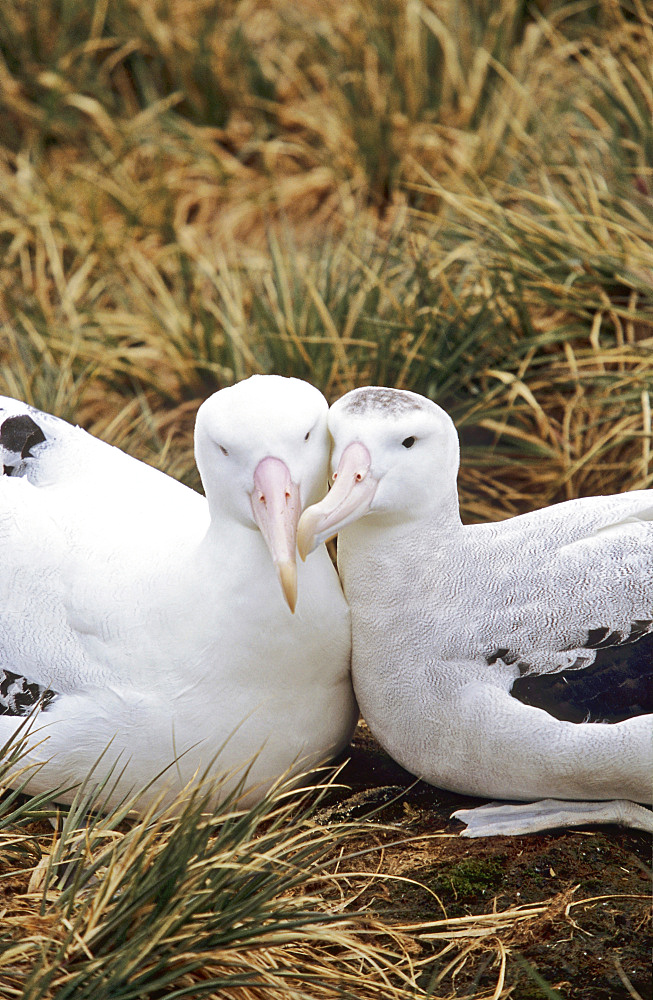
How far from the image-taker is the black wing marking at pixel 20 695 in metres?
3.08

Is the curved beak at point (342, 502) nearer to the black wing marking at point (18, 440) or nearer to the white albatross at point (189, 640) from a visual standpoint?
the white albatross at point (189, 640)

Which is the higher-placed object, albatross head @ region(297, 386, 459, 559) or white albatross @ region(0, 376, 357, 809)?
albatross head @ region(297, 386, 459, 559)

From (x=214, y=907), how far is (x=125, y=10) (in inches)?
270

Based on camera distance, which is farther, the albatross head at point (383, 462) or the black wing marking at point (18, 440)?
the black wing marking at point (18, 440)

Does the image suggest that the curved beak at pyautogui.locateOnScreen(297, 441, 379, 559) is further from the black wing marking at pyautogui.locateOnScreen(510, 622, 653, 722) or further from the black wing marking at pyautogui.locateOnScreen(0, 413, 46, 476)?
the black wing marking at pyautogui.locateOnScreen(0, 413, 46, 476)

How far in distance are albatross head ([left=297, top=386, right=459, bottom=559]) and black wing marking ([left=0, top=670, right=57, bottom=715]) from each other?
0.92 meters

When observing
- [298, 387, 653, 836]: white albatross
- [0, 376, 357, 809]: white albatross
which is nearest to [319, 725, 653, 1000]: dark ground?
[298, 387, 653, 836]: white albatross

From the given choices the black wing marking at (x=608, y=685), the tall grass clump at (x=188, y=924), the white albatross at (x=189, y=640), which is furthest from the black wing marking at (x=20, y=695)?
the black wing marking at (x=608, y=685)

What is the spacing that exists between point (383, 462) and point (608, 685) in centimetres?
80

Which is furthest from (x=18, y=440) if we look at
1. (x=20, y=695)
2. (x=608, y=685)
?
(x=608, y=685)

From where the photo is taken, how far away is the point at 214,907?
2535 millimetres

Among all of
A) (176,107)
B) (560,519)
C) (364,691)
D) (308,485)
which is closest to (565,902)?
(364,691)

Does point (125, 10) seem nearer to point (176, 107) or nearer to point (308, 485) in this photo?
point (176, 107)

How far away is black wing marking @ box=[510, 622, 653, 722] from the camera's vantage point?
111 inches
